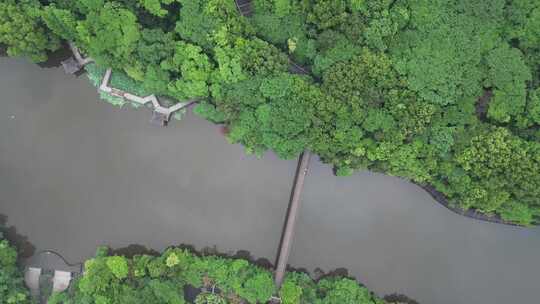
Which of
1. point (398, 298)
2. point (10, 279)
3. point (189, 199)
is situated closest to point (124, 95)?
point (189, 199)

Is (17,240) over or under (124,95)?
under

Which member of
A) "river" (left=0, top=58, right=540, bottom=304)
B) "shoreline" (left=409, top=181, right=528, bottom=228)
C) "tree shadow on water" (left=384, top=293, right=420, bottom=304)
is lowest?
"tree shadow on water" (left=384, top=293, right=420, bottom=304)

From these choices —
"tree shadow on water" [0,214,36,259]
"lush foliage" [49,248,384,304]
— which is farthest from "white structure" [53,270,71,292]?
"tree shadow on water" [0,214,36,259]

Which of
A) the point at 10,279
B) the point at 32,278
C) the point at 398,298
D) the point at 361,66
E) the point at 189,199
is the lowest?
the point at 32,278

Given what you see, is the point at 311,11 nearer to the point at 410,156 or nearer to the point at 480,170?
the point at 410,156

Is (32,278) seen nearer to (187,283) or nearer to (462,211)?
(187,283)

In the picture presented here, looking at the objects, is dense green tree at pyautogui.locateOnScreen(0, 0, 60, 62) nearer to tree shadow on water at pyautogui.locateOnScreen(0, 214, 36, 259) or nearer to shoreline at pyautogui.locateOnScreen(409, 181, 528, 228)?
tree shadow on water at pyautogui.locateOnScreen(0, 214, 36, 259)

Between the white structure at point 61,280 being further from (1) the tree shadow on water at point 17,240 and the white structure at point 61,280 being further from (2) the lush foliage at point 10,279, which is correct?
(1) the tree shadow on water at point 17,240
